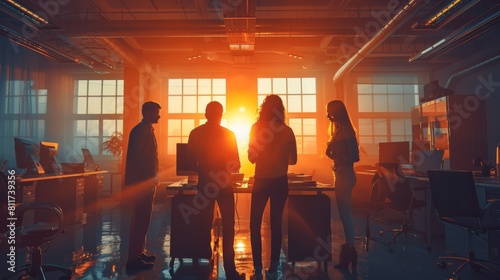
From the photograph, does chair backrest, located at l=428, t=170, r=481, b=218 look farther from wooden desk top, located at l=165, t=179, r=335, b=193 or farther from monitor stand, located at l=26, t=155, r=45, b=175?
monitor stand, located at l=26, t=155, r=45, b=175

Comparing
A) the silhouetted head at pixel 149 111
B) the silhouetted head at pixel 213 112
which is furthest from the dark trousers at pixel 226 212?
the silhouetted head at pixel 149 111

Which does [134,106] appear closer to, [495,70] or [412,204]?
[412,204]

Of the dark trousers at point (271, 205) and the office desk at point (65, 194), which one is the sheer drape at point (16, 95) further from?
the dark trousers at point (271, 205)

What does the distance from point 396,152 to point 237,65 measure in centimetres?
546

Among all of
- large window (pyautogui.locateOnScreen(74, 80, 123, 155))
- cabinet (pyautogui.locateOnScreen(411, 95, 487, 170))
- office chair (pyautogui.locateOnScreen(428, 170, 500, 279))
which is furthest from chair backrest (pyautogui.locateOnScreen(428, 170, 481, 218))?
large window (pyautogui.locateOnScreen(74, 80, 123, 155))

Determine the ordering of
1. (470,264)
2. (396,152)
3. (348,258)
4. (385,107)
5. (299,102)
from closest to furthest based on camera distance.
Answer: (348,258), (470,264), (396,152), (385,107), (299,102)

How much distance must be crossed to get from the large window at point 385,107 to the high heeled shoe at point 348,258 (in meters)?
7.39

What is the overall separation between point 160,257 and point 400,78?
9.49 meters

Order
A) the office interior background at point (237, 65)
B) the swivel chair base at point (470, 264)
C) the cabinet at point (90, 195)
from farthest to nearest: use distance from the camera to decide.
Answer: the cabinet at point (90, 195), the office interior background at point (237, 65), the swivel chair base at point (470, 264)

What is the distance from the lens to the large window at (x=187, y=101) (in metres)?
10.3

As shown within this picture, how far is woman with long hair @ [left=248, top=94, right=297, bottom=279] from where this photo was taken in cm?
260

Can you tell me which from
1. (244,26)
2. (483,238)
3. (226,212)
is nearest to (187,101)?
(244,26)

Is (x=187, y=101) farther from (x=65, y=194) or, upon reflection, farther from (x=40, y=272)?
(x=40, y=272)

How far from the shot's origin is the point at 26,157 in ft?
15.4
